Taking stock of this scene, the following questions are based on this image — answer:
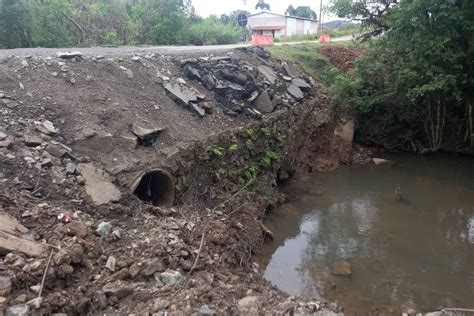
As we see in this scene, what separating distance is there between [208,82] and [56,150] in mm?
5465

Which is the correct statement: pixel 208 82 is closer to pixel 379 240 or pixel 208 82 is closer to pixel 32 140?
pixel 32 140

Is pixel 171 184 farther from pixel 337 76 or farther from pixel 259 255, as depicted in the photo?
pixel 337 76

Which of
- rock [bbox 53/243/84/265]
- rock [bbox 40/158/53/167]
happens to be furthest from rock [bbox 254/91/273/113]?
rock [bbox 53/243/84/265]

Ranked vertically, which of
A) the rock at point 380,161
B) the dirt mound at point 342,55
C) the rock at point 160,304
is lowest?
the rock at point 380,161

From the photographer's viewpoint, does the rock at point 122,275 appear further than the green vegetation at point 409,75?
No

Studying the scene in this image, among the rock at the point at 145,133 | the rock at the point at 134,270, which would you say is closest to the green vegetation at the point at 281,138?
the rock at the point at 145,133

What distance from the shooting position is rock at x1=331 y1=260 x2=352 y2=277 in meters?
7.60

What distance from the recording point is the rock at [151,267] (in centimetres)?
566

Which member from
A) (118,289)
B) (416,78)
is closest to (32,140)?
(118,289)

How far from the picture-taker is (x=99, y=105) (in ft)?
27.9

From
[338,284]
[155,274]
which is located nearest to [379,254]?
[338,284]

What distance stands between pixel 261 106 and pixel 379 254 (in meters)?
5.60

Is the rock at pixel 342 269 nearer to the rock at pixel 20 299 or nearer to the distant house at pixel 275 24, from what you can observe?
the rock at pixel 20 299

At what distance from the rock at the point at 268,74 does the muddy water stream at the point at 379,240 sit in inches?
138
